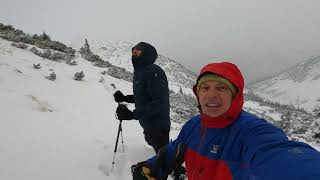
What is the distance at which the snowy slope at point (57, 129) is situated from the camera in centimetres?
575

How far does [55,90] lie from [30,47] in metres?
6.35

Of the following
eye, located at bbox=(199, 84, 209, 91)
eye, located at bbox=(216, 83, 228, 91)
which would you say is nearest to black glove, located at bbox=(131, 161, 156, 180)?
eye, located at bbox=(199, 84, 209, 91)

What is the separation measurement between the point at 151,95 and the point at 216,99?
3.14m

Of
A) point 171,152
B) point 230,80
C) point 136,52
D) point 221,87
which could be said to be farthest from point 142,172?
point 136,52

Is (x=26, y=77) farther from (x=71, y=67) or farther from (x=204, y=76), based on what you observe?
(x=204, y=76)

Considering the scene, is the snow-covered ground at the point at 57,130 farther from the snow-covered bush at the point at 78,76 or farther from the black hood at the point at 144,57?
the black hood at the point at 144,57

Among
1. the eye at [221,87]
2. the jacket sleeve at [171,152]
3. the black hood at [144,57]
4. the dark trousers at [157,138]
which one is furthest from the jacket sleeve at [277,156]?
the black hood at [144,57]

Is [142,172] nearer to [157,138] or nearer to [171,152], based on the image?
[171,152]

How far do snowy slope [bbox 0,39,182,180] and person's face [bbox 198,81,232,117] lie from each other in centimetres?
369

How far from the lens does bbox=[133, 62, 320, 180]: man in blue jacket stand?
7.20 ft

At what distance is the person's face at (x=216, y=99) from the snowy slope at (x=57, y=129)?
3686 mm

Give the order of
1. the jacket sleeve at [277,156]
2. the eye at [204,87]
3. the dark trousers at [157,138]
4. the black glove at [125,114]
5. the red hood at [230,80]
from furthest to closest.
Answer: the black glove at [125,114], the dark trousers at [157,138], the eye at [204,87], the red hood at [230,80], the jacket sleeve at [277,156]

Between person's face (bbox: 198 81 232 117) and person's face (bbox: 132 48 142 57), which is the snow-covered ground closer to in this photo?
person's face (bbox: 132 48 142 57)

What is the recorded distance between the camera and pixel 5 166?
5297 millimetres
